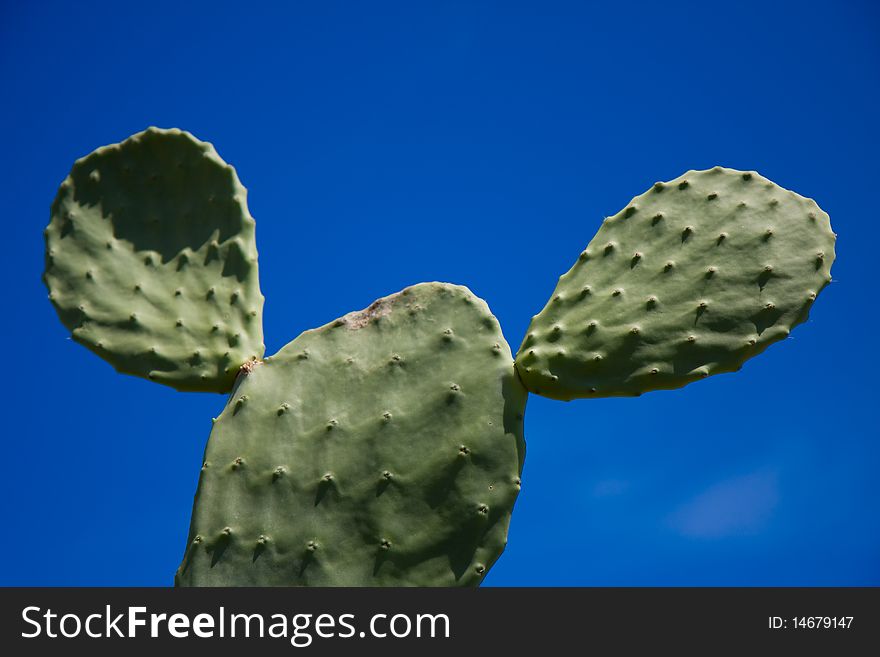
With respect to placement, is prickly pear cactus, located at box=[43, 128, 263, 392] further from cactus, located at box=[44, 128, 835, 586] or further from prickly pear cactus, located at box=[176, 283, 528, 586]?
prickly pear cactus, located at box=[176, 283, 528, 586]

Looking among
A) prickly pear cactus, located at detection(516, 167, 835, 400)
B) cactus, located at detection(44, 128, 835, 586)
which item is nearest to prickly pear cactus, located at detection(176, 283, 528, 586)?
cactus, located at detection(44, 128, 835, 586)

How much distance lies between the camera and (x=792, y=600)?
2.07 m

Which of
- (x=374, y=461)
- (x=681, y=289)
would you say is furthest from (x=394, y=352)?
(x=681, y=289)

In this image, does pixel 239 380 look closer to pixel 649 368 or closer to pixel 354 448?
pixel 354 448

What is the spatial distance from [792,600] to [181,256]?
194 cm

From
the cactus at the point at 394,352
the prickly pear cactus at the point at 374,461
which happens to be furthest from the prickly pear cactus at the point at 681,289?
the prickly pear cactus at the point at 374,461

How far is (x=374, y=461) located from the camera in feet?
7.19

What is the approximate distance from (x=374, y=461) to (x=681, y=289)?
927mm

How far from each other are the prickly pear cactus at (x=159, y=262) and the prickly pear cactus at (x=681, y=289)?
894 millimetres

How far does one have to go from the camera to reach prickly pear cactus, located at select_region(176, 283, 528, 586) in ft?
6.92

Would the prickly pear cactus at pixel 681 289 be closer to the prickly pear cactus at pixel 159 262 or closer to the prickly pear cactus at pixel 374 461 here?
the prickly pear cactus at pixel 374 461

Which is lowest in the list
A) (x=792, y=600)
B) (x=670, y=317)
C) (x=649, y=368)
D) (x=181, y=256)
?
(x=792, y=600)

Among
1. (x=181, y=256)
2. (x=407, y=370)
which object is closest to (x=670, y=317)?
(x=407, y=370)

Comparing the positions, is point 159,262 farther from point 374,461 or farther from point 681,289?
point 681,289
